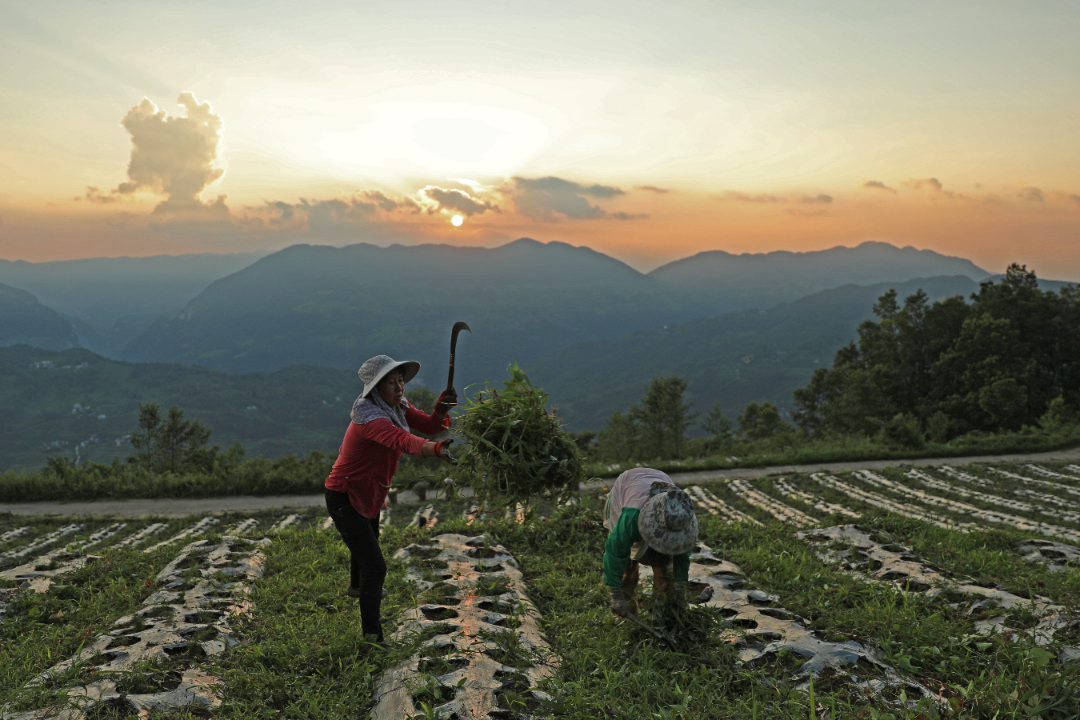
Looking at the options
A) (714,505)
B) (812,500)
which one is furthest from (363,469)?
(812,500)

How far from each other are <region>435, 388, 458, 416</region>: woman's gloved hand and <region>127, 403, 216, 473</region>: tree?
18.6 meters

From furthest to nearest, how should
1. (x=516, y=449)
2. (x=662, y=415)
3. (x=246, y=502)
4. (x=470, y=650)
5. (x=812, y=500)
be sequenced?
(x=662, y=415)
(x=246, y=502)
(x=812, y=500)
(x=516, y=449)
(x=470, y=650)

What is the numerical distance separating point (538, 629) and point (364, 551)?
2.25 meters

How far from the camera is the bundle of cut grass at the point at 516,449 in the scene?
20.6 ft

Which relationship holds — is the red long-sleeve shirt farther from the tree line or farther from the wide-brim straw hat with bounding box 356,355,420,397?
the tree line

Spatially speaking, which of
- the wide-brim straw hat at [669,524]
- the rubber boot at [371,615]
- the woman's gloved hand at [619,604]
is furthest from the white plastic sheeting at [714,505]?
the rubber boot at [371,615]

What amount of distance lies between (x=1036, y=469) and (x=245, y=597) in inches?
895

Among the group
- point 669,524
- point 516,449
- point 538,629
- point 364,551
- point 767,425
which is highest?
point 516,449

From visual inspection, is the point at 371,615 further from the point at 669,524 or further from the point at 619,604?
the point at 669,524

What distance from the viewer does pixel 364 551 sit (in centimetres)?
608

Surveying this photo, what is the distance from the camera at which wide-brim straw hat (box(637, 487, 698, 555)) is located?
209 inches

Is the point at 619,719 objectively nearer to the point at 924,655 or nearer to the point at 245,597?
the point at 924,655

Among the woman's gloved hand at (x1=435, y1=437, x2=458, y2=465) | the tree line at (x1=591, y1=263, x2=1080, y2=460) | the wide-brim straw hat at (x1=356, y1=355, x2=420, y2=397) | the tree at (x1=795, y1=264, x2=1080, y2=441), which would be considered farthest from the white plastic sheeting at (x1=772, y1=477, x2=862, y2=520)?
the tree at (x1=795, y1=264, x2=1080, y2=441)

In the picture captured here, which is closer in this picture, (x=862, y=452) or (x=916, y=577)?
(x=916, y=577)
